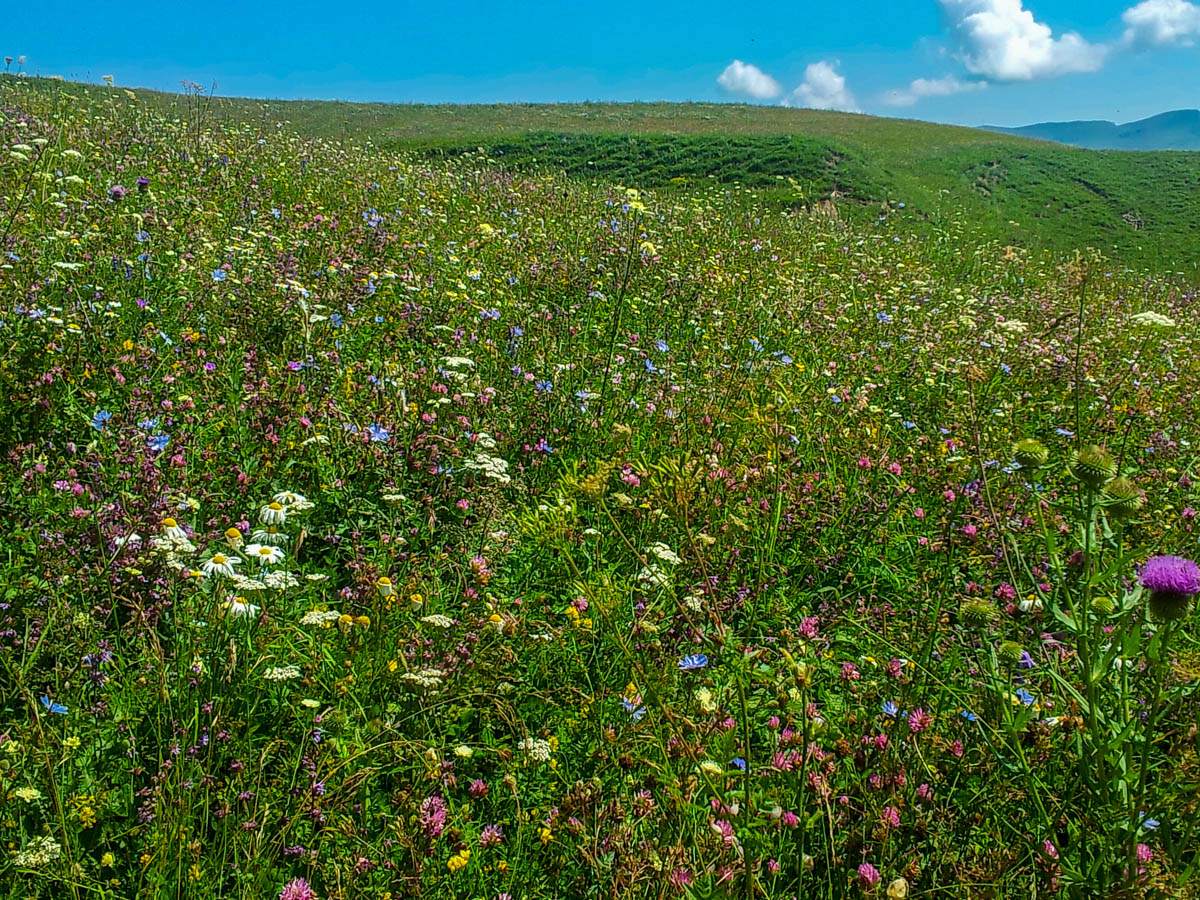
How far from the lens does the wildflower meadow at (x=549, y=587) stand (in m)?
1.81

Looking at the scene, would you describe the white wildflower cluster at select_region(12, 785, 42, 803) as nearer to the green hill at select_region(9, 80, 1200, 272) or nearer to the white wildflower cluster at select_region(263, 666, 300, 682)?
the white wildflower cluster at select_region(263, 666, 300, 682)

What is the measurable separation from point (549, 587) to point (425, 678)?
3.08ft

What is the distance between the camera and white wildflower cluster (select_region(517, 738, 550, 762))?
2143 millimetres

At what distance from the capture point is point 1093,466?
175 cm

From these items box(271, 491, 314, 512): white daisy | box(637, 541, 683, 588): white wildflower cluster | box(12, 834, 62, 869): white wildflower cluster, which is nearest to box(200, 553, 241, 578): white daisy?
box(271, 491, 314, 512): white daisy

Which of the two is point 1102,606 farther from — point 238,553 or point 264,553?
point 238,553

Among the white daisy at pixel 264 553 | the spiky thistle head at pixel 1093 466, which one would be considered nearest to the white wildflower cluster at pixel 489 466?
the white daisy at pixel 264 553

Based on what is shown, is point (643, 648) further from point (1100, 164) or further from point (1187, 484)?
point (1100, 164)

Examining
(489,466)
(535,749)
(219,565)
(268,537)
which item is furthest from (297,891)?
(489,466)

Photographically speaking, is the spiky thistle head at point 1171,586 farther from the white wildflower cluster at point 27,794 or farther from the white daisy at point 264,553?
the white wildflower cluster at point 27,794

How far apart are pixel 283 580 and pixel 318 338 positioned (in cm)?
242

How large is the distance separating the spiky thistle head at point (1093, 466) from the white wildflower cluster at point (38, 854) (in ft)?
7.99

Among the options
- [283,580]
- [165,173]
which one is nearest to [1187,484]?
[283,580]

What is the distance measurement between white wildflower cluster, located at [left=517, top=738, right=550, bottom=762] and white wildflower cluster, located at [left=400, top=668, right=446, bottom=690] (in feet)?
1.00
